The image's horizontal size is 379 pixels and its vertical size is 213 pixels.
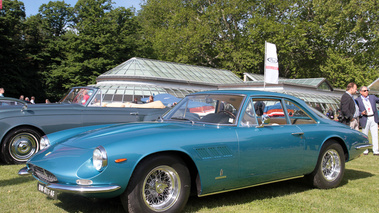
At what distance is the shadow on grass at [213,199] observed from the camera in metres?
4.13

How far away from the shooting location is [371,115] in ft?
29.2

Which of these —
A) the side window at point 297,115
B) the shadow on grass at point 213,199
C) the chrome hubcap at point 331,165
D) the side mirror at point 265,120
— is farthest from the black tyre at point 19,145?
the chrome hubcap at point 331,165

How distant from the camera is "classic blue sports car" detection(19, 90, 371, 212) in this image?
3.48 meters

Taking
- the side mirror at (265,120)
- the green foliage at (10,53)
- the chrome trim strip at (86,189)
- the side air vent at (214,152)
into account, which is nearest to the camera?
the chrome trim strip at (86,189)

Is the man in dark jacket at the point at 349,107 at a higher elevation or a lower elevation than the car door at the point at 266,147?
higher

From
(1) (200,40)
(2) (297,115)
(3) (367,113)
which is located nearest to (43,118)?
(2) (297,115)

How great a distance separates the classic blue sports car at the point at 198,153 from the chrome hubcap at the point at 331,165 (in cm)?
2

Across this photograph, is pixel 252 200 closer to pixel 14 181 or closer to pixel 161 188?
pixel 161 188

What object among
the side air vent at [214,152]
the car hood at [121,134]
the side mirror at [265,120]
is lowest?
the side air vent at [214,152]

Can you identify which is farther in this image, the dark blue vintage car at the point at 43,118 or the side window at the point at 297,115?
the dark blue vintage car at the point at 43,118

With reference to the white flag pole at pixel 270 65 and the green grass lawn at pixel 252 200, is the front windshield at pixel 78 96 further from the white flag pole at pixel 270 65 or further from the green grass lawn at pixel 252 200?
the white flag pole at pixel 270 65

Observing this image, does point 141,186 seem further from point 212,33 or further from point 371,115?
point 212,33

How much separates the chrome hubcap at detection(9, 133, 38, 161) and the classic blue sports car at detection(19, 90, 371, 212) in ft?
8.88

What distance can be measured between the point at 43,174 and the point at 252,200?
2.69m
